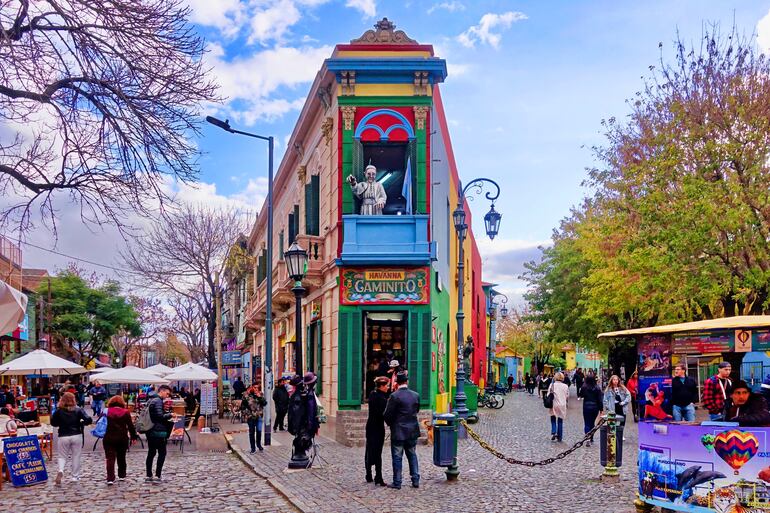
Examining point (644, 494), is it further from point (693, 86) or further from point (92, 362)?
point (92, 362)

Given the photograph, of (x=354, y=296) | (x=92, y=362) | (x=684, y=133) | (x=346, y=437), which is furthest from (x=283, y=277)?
(x=92, y=362)

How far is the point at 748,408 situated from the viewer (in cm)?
905

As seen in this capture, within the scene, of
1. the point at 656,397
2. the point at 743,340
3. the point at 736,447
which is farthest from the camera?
the point at 656,397

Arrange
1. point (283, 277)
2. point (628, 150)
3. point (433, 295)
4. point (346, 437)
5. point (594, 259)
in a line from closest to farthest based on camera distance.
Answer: point (346, 437), point (433, 295), point (283, 277), point (628, 150), point (594, 259)

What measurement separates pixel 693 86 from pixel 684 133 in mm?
1401

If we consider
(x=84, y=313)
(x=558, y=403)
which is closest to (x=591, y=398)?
(x=558, y=403)

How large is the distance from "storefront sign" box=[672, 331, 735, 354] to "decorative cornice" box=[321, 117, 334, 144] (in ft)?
33.4

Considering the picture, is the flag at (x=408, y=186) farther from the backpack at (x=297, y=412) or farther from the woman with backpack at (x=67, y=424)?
the woman with backpack at (x=67, y=424)

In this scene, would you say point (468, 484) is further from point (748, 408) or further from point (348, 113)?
point (348, 113)

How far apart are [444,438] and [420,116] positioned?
Result: 31.7ft

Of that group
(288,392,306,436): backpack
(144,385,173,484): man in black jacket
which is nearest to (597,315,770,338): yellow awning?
(288,392,306,436): backpack

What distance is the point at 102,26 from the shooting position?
33.8ft

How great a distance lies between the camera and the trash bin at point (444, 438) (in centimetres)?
1238

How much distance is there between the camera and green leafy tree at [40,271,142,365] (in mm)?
59312
